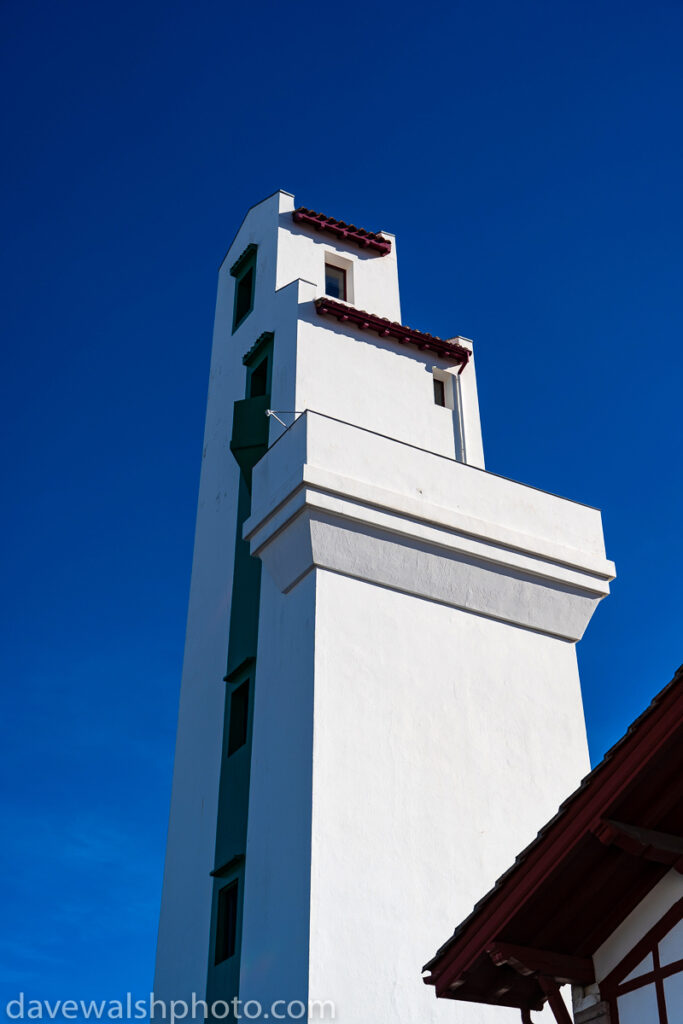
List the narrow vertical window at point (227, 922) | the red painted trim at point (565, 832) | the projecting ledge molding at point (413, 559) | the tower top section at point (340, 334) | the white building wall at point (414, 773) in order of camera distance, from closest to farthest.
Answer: the red painted trim at point (565, 832)
the white building wall at point (414, 773)
the narrow vertical window at point (227, 922)
the projecting ledge molding at point (413, 559)
the tower top section at point (340, 334)

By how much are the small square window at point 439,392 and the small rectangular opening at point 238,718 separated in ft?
27.1

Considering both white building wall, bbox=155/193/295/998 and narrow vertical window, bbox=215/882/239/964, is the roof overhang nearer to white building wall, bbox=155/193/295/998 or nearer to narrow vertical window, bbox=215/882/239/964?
narrow vertical window, bbox=215/882/239/964

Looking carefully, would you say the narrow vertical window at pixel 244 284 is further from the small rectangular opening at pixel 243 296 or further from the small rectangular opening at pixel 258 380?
the small rectangular opening at pixel 258 380

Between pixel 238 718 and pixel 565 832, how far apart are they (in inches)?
447

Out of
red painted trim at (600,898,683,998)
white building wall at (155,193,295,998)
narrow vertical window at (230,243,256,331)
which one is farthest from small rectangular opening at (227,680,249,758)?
red painted trim at (600,898,683,998)

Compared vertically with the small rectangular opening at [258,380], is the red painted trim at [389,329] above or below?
above

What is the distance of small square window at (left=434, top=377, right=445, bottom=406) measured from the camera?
84.7 feet

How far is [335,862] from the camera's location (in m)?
17.0

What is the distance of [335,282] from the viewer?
27.5 meters

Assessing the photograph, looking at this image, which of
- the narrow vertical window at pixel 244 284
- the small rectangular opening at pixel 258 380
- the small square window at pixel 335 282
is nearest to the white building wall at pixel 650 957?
the small rectangular opening at pixel 258 380

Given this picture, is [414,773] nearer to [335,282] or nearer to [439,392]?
[439,392]

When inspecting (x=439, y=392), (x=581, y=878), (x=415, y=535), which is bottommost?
(x=581, y=878)

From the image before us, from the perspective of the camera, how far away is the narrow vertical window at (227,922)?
1875 centimetres

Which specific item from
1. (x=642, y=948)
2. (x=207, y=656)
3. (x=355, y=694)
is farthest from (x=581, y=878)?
(x=207, y=656)
